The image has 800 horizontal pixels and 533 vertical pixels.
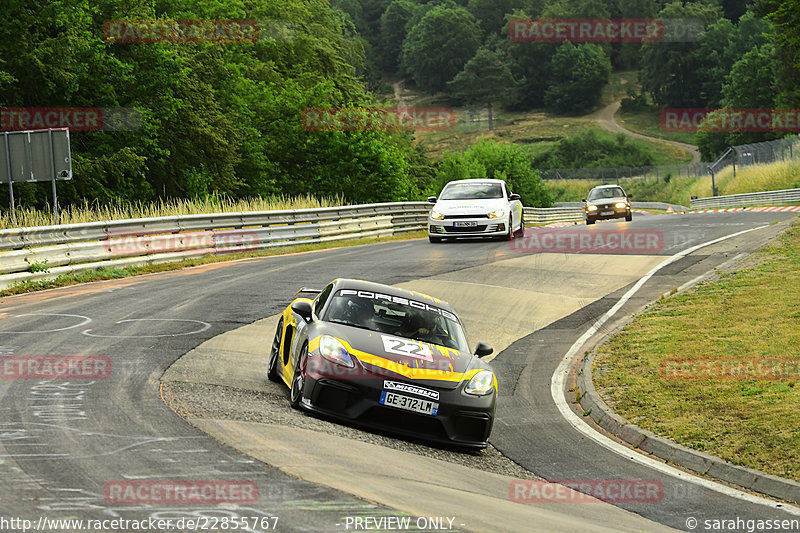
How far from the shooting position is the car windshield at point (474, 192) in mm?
27859

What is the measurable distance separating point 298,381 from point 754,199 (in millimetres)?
49881

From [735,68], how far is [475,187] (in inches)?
4257

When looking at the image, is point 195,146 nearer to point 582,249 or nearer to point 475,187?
point 475,187

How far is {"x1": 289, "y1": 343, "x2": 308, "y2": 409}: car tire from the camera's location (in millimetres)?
9373

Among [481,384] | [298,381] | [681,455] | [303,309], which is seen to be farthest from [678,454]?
[303,309]

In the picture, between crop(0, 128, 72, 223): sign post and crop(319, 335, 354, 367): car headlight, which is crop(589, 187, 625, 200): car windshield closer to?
crop(0, 128, 72, 223): sign post

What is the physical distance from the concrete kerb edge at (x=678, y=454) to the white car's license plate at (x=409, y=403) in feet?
7.81

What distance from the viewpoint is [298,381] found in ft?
31.1

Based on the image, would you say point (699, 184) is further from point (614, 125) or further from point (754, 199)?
point (614, 125)

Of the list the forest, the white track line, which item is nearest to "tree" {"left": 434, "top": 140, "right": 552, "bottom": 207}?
the forest

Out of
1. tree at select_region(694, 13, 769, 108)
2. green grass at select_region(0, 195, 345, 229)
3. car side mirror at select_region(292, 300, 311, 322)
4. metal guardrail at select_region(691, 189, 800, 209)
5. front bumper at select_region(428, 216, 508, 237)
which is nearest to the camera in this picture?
car side mirror at select_region(292, 300, 311, 322)

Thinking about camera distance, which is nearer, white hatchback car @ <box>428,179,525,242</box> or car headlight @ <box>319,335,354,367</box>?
car headlight @ <box>319,335,354,367</box>

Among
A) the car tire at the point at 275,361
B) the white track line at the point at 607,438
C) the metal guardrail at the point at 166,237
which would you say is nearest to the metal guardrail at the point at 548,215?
the metal guardrail at the point at 166,237

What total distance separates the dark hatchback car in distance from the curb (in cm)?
2777
